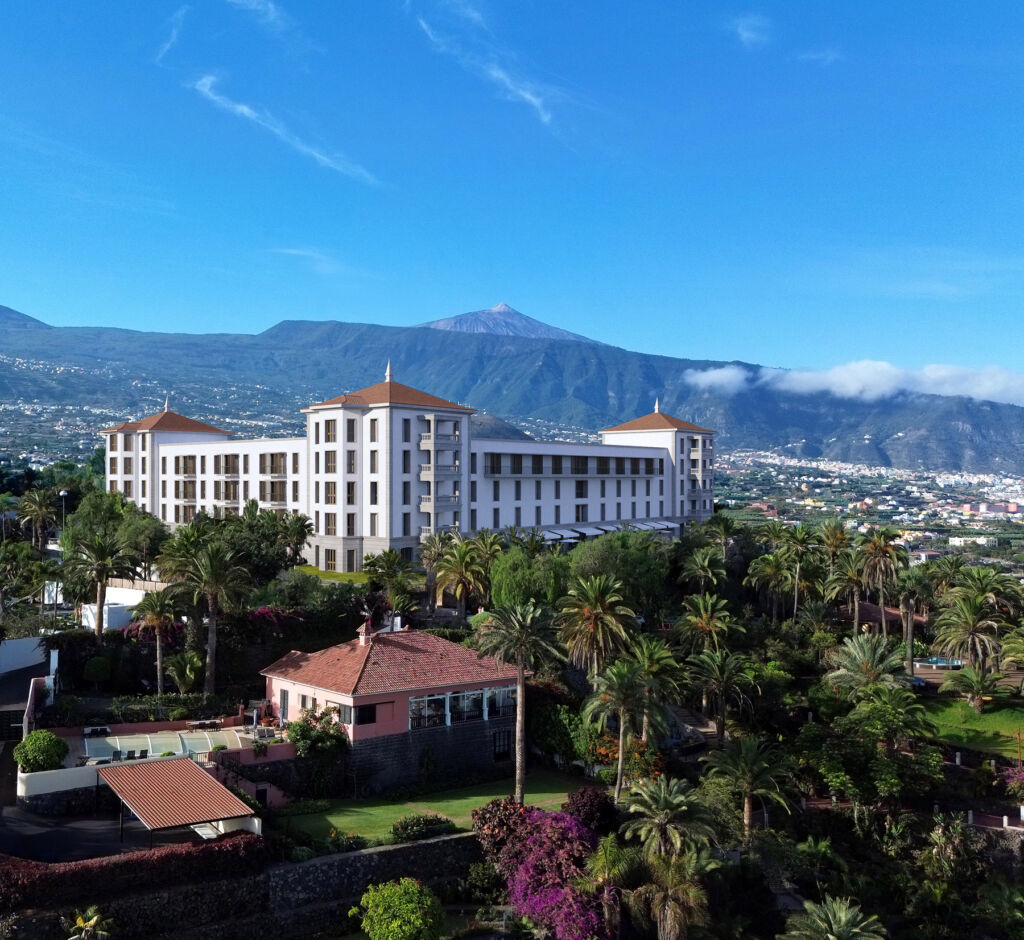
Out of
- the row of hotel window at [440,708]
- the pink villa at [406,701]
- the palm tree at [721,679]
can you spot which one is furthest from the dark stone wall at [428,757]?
the palm tree at [721,679]

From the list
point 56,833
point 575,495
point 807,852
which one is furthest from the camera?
point 575,495

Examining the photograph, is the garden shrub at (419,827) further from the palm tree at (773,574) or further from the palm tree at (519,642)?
the palm tree at (773,574)

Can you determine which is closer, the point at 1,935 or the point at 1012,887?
the point at 1,935

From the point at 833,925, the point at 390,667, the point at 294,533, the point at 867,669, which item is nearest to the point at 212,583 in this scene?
the point at 390,667

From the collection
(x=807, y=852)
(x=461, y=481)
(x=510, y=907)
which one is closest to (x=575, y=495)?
(x=461, y=481)

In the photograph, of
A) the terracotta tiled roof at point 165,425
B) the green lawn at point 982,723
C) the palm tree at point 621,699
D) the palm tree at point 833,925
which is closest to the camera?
the palm tree at point 833,925

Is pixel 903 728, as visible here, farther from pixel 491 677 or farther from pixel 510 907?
pixel 510 907

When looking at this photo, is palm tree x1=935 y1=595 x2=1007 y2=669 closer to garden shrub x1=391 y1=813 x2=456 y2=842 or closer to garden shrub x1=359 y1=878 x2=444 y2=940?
garden shrub x1=391 y1=813 x2=456 y2=842
